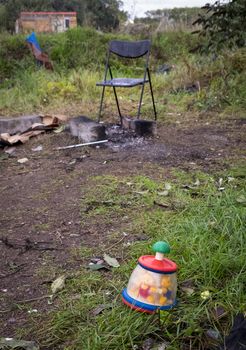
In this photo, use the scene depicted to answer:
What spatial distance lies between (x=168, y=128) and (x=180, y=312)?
3.95 meters

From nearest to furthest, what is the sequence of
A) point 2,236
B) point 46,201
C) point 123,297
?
1. point 123,297
2. point 2,236
3. point 46,201

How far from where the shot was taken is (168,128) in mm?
5559

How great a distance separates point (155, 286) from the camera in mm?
1802

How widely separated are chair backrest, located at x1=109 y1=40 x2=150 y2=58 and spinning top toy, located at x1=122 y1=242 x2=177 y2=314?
13.2ft

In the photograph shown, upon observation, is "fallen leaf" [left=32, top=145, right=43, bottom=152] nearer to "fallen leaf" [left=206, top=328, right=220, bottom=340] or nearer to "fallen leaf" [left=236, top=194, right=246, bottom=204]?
"fallen leaf" [left=236, top=194, right=246, bottom=204]

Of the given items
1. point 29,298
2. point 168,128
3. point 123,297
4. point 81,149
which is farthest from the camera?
point 168,128

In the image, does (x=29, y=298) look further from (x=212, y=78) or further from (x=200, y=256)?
(x=212, y=78)

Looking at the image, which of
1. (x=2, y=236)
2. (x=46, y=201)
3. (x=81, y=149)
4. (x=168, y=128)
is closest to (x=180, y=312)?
(x=2, y=236)

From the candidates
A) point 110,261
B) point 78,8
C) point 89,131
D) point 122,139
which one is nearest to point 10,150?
point 89,131

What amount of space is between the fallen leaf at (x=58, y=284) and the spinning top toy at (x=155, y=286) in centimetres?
40

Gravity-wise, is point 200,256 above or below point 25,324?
above

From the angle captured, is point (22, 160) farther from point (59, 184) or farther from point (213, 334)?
point (213, 334)

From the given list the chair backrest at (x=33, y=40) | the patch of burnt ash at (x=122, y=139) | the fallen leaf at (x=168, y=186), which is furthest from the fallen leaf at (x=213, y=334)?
the chair backrest at (x=33, y=40)

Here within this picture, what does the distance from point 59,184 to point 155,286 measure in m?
1.99
